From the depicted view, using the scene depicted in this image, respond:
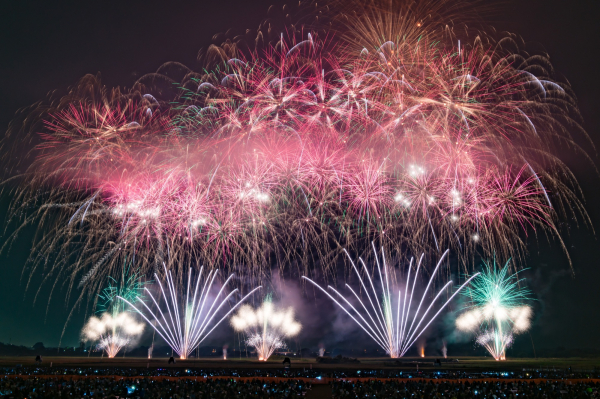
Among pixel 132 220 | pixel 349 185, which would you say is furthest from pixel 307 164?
pixel 132 220

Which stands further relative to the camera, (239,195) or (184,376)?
(184,376)

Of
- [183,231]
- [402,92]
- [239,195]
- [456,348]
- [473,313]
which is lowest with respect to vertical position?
[456,348]

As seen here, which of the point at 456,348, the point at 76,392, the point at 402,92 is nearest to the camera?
the point at 76,392

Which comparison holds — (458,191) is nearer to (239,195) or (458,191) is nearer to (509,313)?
(239,195)

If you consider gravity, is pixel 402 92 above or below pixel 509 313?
above

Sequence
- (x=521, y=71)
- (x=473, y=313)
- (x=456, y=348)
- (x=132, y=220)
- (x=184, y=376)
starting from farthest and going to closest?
(x=456, y=348) → (x=473, y=313) → (x=184, y=376) → (x=132, y=220) → (x=521, y=71)

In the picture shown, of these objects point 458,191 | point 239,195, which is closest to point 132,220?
point 239,195

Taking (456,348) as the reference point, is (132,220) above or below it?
above

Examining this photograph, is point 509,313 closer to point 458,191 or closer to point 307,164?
point 458,191

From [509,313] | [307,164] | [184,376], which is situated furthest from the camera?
[509,313]
